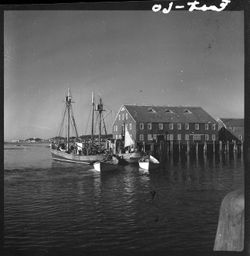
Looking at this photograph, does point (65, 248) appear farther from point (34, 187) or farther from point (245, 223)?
point (245, 223)

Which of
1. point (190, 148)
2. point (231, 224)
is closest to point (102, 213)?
point (190, 148)

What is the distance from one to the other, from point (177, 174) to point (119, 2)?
358cm

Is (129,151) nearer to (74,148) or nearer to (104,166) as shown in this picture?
(104,166)

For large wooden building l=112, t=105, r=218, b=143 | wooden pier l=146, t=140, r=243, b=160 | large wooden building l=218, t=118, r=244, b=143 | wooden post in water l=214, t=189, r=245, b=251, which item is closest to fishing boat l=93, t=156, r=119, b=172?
wooden pier l=146, t=140, r=243, b=160

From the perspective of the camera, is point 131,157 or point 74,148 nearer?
point 131,157

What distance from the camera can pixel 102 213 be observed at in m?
4.46

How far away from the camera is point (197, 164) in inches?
276

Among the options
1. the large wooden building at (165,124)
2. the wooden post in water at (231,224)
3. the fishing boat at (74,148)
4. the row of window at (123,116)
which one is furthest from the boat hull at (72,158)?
the wooden post in water at (231,224)

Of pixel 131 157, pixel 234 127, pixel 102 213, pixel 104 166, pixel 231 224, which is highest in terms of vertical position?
pixel 234 127

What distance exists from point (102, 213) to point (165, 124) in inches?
57.2

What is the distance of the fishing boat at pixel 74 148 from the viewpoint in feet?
13.4

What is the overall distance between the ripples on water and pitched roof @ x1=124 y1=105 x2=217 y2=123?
2.50 ft

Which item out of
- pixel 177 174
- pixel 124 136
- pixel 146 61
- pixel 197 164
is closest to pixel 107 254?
pixel 124 136

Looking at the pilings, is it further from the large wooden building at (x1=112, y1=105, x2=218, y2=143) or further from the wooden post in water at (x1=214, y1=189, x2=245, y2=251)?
the wooden post in water at (x1=214, y1=189, x2=245, y2=251)
